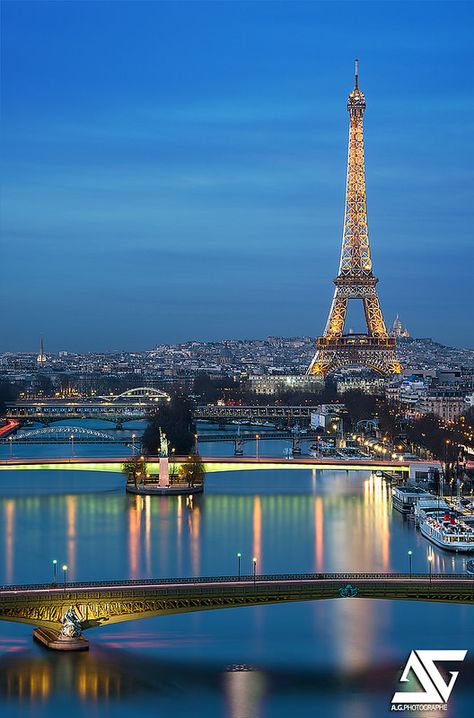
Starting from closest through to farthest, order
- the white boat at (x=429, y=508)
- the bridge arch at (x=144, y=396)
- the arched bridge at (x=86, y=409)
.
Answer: the white boat at (x=429, y=508) < the arched bridge at (x=86, y=409) < the bridge arch at (x=144, y=396)

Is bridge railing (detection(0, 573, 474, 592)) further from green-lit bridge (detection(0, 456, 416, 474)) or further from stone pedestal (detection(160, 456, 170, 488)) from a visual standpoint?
green-lit bridge (detection(0, 456, 416, 474))

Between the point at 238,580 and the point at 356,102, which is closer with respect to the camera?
the point at 238,580

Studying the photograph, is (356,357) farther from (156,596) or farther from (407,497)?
(156,596)

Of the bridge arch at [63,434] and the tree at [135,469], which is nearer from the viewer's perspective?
the tree at [135,469]

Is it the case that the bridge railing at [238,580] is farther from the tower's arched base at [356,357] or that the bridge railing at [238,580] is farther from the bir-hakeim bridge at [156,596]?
the tower's arched base at [356,357]

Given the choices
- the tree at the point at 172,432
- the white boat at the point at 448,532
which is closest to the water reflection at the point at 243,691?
the white boat at the point at 448,532

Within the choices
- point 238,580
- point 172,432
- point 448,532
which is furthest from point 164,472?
point 238,580
